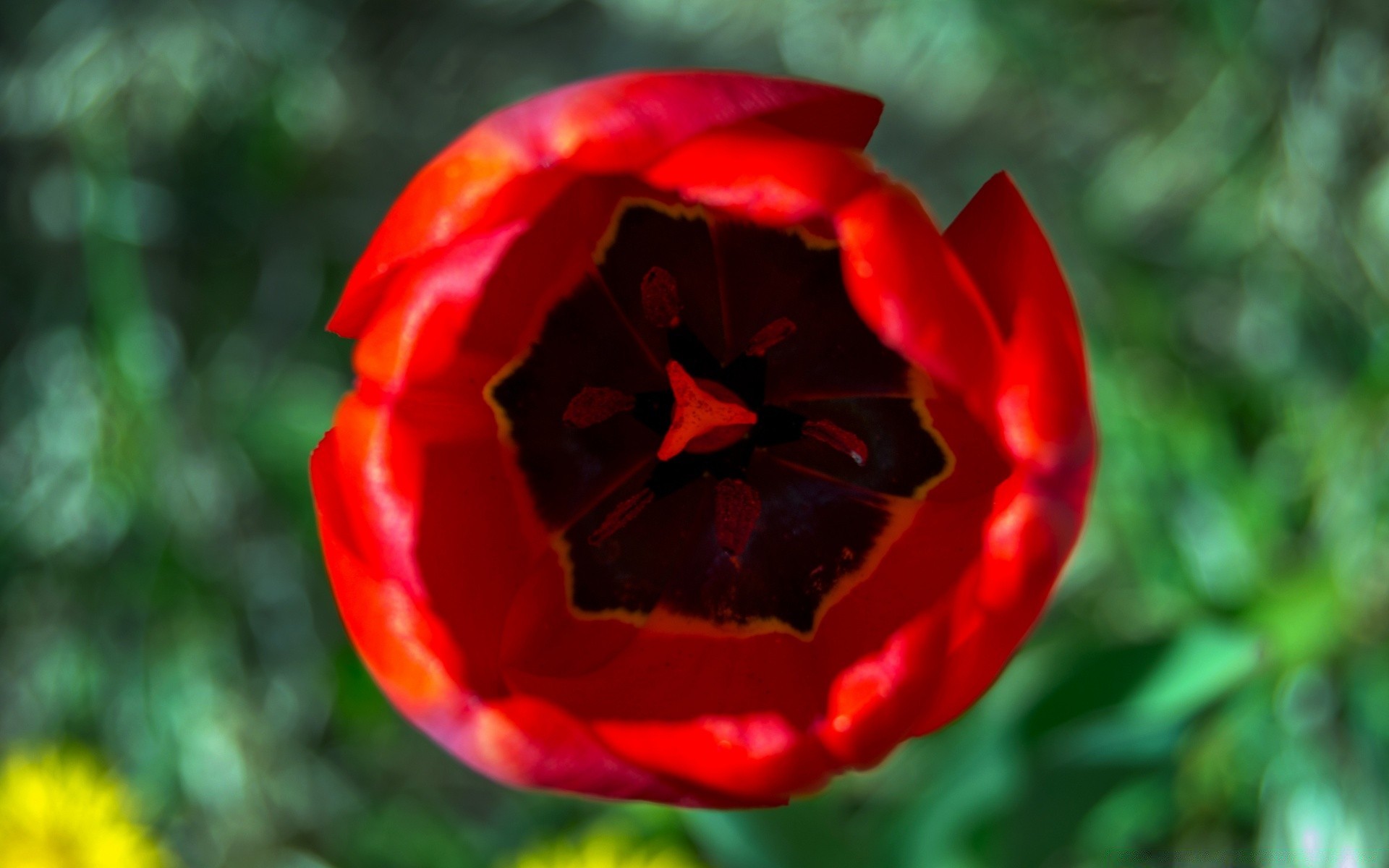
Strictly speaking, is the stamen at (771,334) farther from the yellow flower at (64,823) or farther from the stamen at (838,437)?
the yellow flower at (64,823)

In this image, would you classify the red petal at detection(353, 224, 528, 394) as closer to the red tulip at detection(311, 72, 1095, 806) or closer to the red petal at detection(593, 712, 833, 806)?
the red tulip at detection(311, 72, 1095, 806)

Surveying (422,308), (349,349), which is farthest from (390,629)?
(349,349)

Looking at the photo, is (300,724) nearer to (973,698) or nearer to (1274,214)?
(973,698)

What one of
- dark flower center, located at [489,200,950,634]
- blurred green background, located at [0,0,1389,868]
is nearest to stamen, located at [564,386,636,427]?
dark flower center, located at [489,200,950,634]

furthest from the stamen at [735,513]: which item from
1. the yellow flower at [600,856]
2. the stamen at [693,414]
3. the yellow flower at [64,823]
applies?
the yellow flower at [64,823]

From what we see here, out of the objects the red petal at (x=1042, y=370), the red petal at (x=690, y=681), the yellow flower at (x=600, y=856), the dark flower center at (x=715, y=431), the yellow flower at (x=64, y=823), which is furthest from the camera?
the yellow flower at (x=64, y=823)

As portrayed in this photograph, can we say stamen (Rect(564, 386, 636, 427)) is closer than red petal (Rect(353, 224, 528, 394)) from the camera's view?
No

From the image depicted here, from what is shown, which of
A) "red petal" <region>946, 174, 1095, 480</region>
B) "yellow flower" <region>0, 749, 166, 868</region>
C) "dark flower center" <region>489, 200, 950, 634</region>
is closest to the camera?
"red petal" <region>946, 174, 1095, 480</region>

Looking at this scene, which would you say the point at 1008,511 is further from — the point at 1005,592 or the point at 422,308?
the point at 422,308
